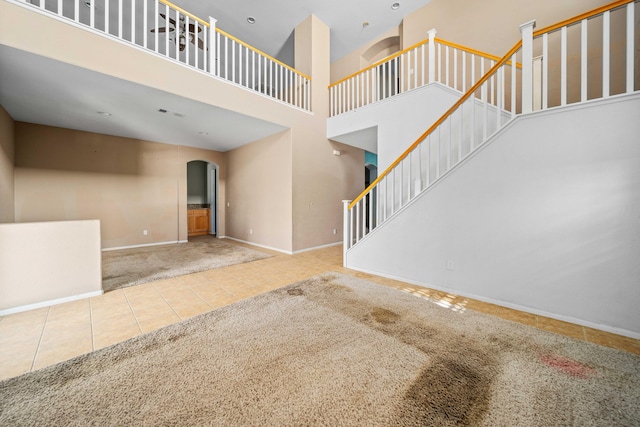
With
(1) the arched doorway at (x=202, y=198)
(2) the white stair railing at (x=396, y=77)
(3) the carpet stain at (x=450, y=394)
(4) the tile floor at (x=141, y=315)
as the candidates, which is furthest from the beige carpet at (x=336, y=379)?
(1) the arched doorway at (x=202, y=198)

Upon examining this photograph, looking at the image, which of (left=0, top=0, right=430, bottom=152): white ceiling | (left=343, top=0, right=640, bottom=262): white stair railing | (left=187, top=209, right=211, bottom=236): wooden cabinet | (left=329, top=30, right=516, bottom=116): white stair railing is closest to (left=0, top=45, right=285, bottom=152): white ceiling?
(left=0, top=0, right=430, bottom=152): white ceiling

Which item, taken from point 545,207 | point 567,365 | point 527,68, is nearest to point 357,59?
point 527,68

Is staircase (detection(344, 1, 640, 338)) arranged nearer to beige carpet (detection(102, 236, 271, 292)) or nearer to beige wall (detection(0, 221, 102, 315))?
beige carpet (detection(102, 236, 271, 292))

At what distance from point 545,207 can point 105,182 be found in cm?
772

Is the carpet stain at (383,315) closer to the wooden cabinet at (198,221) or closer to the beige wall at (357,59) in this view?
the beige wall at (357,59)

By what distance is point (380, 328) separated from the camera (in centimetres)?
203

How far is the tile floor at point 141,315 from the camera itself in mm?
1786

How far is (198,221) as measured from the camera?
764 cm

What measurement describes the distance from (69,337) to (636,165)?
4904mm

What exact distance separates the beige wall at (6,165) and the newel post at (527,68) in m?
6.87

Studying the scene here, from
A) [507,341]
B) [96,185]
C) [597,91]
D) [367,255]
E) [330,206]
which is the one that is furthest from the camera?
[330,206]

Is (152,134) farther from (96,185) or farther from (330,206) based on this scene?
(330,206)

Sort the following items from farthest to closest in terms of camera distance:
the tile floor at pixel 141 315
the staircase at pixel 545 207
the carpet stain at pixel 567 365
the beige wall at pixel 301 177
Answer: the beige wall at pixel 301 177 < the staircase at pixel 545 207 < the tile floor at pixel 141 315 < the carpet stain at pixel 567 365

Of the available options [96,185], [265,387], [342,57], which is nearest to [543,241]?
[265,387]
